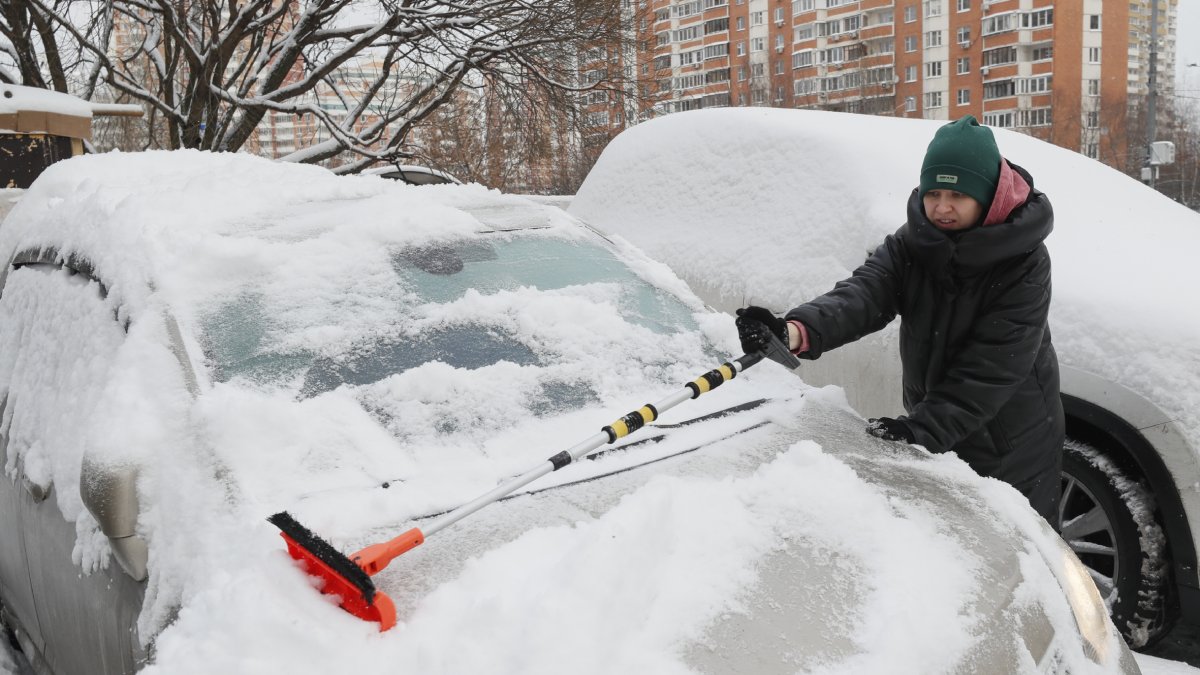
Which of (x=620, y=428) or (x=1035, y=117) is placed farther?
(x=1035, y=117)

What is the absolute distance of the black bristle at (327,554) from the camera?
57.9 inches

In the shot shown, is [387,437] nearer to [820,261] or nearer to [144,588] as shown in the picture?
[144,588]

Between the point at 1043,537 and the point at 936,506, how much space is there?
0.24 metres

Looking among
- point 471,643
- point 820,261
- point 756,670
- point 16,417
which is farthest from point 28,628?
point 820,261

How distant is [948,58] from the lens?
2277 inches

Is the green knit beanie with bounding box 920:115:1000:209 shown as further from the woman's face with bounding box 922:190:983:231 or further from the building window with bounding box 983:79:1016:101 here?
the building window with bounding box 983:79:1016:101

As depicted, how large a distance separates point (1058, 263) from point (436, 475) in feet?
8.30

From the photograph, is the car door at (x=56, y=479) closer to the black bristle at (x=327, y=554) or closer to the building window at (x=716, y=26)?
the black bristle at (x=327, y=554)

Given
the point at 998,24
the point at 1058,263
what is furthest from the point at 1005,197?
the point at 998,24

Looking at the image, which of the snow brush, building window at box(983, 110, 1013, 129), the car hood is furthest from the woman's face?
building window at box(983, 110, 1013, 129)

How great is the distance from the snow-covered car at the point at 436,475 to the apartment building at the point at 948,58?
155 feet

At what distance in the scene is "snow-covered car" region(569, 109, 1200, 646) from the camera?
299 centimetres

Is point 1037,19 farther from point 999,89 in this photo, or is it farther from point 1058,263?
point 1058,263

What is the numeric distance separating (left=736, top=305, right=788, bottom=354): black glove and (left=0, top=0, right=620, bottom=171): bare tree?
35.5 ft
